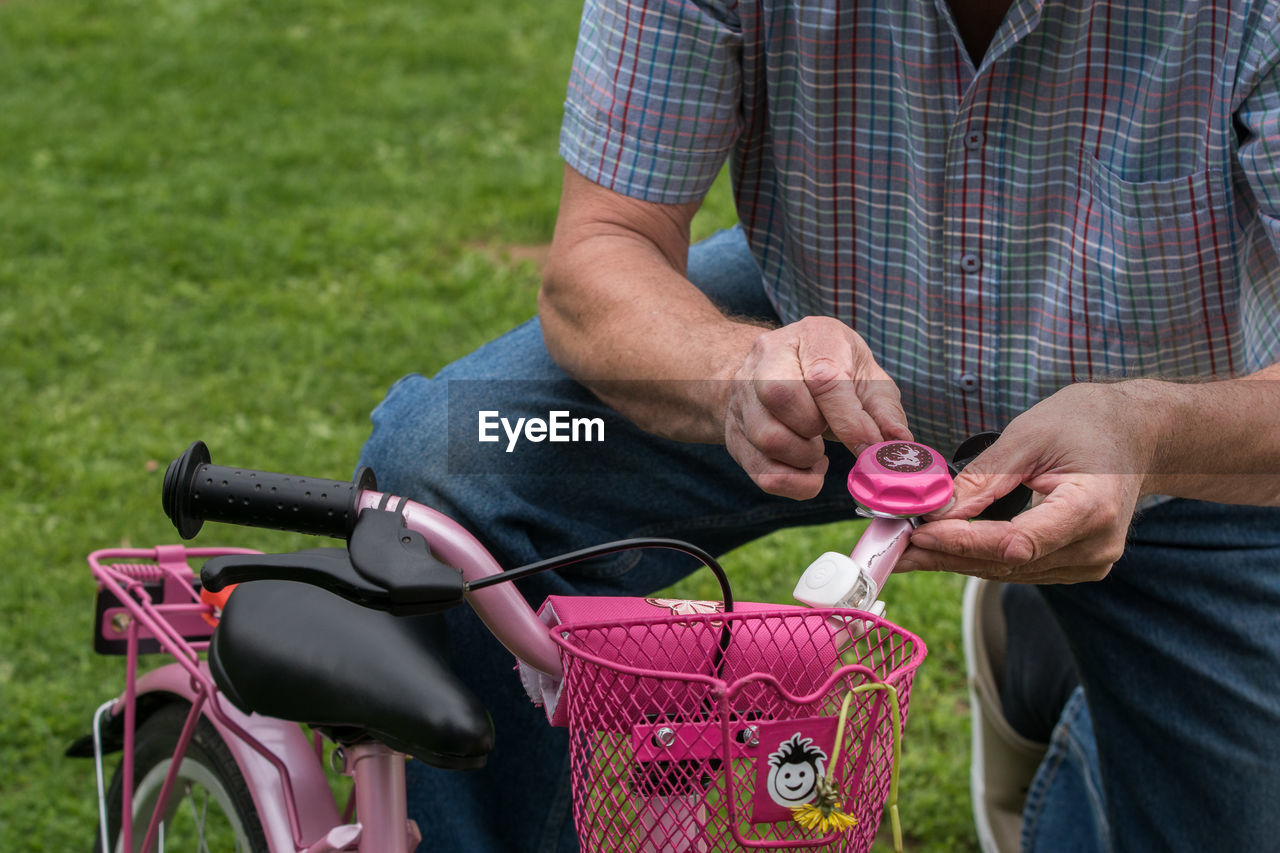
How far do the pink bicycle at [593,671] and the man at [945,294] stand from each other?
1.00 feet

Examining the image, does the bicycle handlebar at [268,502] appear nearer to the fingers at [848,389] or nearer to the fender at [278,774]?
the fingers at [848,389]

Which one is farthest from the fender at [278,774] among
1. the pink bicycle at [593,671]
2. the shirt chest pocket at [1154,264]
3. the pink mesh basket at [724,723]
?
the shirt chest pocket at [1154,264]

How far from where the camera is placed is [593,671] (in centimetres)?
108

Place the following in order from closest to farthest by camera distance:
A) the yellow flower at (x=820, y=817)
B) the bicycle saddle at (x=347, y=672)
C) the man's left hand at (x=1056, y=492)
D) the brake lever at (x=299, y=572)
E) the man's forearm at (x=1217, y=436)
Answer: the yellow flower at (x=820, y=817) < the brake lever at (x=299, y=572) < the man's left hand at (x=1056, y=492) < the bicycle saddle at (x=347, y=672) < the man's forearm at (x=1217, y=436)

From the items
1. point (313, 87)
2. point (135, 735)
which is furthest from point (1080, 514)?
point (313, 87)

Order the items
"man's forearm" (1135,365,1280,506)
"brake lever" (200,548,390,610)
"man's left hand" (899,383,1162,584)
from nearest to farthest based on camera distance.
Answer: "brake lever" (200,548,390,610) < "man's left hand" (899,383,1162,584) < "man's forearm" (1135,365,1280,506)

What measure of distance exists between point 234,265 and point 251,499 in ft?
11.9

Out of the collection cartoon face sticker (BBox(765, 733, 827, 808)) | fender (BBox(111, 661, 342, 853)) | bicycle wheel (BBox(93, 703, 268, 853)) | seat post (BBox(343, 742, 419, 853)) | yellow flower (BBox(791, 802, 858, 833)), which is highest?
cartoon face sticker (BBox(765, 733, 827, 808))

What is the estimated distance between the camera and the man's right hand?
4.24ft

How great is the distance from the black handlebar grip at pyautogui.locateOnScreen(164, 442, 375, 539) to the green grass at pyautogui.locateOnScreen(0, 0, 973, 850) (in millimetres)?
1669

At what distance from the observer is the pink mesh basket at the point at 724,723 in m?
1.01

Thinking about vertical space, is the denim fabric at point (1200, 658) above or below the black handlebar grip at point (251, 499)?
below

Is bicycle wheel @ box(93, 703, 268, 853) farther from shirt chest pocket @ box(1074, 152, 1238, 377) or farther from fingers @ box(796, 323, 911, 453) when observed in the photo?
shirt chest pocket @ box(1074, 152, 1238, 377)

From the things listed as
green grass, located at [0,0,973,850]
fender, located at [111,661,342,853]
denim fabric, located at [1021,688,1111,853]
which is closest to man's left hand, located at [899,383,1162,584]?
fender, located at [111,661,342,853]
